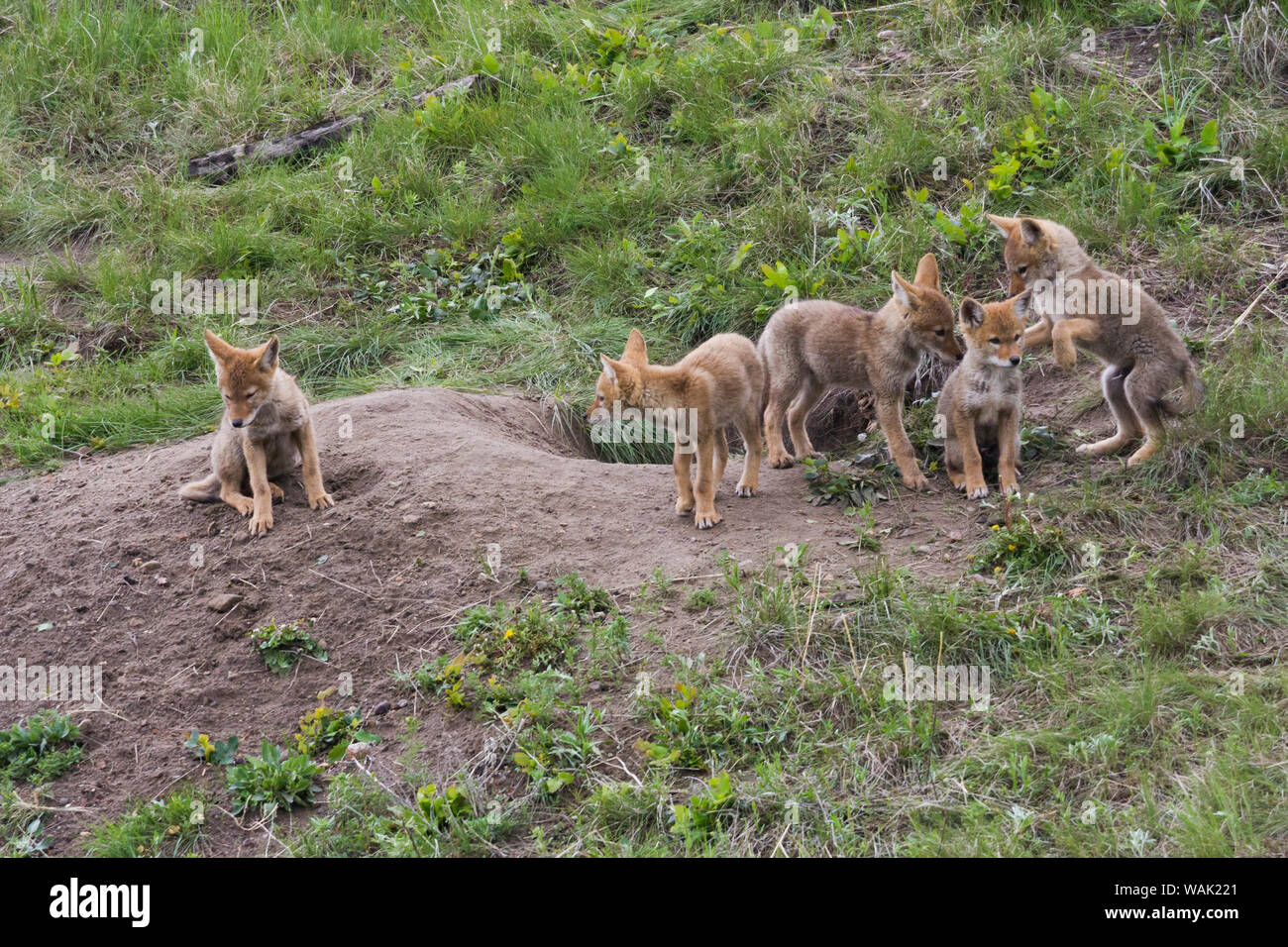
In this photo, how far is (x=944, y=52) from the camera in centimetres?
938

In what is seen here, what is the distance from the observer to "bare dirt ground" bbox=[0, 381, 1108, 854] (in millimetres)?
5008

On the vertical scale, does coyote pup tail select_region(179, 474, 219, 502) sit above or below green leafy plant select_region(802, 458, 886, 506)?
below

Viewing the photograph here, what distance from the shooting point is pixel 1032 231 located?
6797 mm

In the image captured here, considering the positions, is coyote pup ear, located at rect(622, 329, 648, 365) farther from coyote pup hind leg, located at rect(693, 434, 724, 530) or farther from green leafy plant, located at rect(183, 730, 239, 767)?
green leafy plant, located at rect(183, 730, 239, 767)

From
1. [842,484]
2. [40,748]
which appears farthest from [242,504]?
[842,484]

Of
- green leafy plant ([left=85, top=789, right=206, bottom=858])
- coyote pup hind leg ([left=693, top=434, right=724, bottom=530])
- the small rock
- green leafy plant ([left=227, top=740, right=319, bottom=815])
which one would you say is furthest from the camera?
coyote pup hind leg ([left=693, top=434, right=724, bottom=530])

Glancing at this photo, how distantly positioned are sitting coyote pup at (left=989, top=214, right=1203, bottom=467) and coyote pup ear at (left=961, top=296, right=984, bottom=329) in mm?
531

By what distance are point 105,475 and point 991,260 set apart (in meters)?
5.89

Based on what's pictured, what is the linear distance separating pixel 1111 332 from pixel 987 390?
884 millimetres

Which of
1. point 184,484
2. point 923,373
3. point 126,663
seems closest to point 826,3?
point 923,373

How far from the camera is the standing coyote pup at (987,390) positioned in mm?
6105

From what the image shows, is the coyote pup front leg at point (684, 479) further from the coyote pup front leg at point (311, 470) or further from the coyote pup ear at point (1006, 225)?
the coyote pup ear at point (1006, 225)

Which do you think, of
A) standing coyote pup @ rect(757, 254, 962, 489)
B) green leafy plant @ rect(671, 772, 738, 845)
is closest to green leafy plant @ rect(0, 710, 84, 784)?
green leafy plant @ rect(671, 772, 738, 845)

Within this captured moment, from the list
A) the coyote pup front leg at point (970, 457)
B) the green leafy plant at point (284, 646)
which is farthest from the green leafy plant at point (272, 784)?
the coyote pup front leg at point (970, 457)
